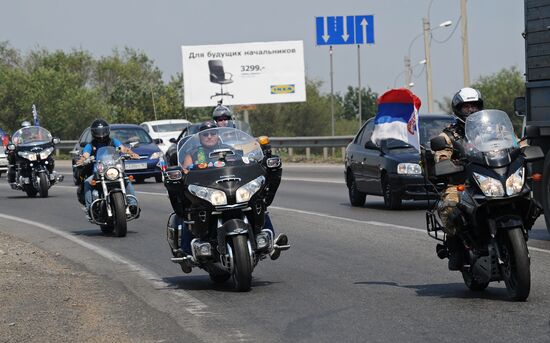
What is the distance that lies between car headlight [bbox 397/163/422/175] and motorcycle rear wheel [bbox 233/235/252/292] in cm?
917

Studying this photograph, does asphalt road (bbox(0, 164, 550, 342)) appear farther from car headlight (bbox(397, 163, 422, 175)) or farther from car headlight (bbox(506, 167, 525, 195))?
car headlight (bbox(506, 167, 525, 195))

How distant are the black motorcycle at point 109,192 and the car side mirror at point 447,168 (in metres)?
7.75

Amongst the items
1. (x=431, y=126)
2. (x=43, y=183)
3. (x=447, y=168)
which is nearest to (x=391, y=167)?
(x=431, y=126)

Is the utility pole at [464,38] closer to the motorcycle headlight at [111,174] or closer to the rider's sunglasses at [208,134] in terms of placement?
the motorcycle headlight at [111,174]

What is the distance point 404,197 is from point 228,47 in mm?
48648

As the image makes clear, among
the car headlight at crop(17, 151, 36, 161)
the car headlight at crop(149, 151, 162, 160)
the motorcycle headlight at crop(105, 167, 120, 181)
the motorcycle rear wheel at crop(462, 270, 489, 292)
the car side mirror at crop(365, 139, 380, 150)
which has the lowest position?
the car headlight at crop(149, 151, 162, 160)

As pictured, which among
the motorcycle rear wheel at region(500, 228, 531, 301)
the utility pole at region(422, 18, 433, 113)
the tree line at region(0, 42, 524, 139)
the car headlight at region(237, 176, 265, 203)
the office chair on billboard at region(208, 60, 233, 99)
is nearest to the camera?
the motorcycle rear wheel at region(500, 228, 531, 301)

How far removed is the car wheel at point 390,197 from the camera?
1956 cm

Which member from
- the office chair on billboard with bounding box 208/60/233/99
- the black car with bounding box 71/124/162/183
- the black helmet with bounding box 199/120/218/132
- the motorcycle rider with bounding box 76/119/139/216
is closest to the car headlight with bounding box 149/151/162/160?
the black car with bounding box 71/124/162/183

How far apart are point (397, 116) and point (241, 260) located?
22.6 feet

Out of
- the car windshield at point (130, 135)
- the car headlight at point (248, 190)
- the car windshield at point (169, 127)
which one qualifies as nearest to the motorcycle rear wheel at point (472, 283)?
the car headlight at point (248, 190)

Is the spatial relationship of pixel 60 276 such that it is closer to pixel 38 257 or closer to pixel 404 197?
pixel 38 257

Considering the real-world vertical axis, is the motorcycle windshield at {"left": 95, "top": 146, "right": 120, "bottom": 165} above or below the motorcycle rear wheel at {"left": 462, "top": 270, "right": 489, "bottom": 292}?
above

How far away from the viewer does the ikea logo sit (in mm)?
66819
